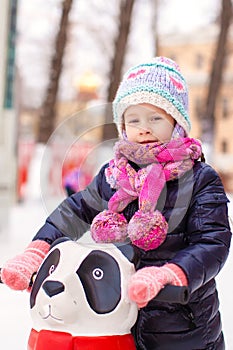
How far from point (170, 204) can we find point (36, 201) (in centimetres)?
725

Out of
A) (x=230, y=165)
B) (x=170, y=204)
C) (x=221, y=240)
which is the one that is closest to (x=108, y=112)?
(x=170, y=204)

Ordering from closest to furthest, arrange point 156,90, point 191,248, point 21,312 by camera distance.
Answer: point 191,248 < point 156,90 < point 21,312

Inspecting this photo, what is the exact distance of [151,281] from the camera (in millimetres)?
1137

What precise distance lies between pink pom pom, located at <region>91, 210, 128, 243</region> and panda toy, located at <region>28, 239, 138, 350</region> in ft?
0.32

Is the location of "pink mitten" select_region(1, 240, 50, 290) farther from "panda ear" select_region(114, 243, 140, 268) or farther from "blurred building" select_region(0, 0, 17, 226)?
"blurred building" select_region(0, 0, 17, 226)

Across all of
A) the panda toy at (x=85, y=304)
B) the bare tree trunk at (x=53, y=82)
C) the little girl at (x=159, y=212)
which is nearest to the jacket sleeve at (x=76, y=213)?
the little girl at (x=159, y=212)

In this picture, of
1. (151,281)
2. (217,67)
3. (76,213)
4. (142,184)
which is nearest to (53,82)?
(217,67)

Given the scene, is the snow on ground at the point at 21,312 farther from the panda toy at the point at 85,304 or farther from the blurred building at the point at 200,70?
the blurred building at the point at 200,70

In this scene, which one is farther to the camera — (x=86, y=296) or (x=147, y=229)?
(x=147, y=229)

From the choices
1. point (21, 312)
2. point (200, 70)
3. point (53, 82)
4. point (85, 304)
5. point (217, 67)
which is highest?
point (200, 70)

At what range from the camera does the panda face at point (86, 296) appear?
121 cm

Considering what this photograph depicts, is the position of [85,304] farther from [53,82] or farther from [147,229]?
[53,82]

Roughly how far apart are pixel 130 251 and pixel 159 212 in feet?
0.39

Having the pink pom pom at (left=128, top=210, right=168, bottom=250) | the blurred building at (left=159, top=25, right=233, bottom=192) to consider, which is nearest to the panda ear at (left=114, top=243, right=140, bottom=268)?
the pink pom pom at (left=128, top=210, right=168, bottom=250)
